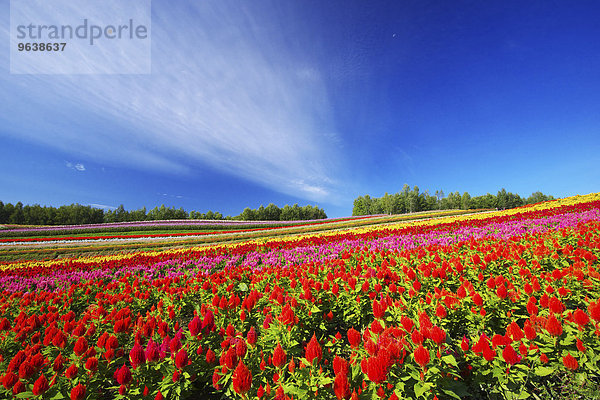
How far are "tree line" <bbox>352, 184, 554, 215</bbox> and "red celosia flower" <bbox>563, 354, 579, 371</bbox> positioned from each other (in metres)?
87.5

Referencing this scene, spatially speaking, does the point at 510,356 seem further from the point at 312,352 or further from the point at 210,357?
the point at 210,357

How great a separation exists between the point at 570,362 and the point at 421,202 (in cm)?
9717

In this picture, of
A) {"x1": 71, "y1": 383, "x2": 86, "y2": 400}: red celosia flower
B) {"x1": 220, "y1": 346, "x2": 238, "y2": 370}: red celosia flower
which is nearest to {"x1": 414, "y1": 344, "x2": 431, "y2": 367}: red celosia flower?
{"x1": 220, "y1": 346, "x2": 238, "y2": 370}: red celosia flower

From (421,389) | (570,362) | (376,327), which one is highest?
(376,327)

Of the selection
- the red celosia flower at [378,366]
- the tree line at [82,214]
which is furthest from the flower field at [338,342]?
the tree line at [82,214]

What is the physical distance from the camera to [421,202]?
88625 mm

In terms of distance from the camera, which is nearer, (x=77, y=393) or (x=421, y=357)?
(x=421, y=357)

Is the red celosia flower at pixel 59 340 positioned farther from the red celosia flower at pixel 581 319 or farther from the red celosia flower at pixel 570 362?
the red celosia flower at pixel 581 319

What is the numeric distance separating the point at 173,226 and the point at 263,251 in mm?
30336

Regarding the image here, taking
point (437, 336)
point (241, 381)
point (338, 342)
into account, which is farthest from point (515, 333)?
point (241, 381)

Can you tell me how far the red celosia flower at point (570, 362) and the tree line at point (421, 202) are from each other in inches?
3446

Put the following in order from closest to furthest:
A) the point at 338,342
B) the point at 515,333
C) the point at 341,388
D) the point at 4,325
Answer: the point at 341,388 → the point at 515,333 → the point at 338,342 → the point at 4,325

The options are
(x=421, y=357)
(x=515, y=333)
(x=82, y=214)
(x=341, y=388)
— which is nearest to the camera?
(x=341, y=388)

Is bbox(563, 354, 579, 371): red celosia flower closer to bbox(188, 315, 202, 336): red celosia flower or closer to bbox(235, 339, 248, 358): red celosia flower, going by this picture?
bbox(235, 339, 248, 358): red celosia flower
